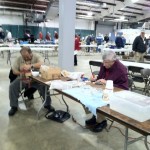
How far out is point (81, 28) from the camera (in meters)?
22.5

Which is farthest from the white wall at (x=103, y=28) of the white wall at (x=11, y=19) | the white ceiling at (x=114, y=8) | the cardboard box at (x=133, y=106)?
the cardboard box at (x=133, y=106)

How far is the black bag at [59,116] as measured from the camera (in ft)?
10.6

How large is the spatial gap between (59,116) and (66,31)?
7.69 ft

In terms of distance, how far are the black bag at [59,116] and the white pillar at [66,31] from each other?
186cm

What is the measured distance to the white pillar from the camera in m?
4.80

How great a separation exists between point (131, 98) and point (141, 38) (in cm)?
563

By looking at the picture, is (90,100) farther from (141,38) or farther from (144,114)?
(141,38)

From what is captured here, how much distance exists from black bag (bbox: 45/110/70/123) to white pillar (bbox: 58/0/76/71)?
6.12 ft

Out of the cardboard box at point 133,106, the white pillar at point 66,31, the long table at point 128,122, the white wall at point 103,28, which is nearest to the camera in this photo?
the long table at point 128,122

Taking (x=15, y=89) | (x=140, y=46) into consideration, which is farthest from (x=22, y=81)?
(x=140, y=46)

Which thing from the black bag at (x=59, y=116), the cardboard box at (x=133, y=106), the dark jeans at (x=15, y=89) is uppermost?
the cardboard box at (x=133, y=106)

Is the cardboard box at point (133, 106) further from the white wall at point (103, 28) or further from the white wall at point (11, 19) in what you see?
the white wall at point (103, 28)

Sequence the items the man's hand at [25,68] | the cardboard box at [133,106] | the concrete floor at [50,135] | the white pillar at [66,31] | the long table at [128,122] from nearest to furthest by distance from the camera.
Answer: the long table at [128,122] < the cardboard box at [133,106] < the concrete floor at [50,135] < the man's hand at [25,68] < the white pillar at [66,31]

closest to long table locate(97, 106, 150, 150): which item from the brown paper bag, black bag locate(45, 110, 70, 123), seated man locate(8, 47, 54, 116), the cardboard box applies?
the cardboard box
